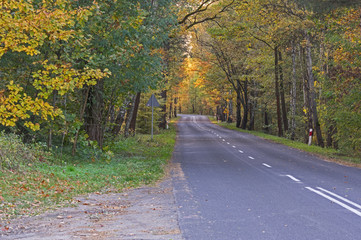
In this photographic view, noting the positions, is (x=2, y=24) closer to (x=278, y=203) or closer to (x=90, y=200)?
(x=90, y=200)

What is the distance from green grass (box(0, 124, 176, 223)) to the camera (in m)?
8.05

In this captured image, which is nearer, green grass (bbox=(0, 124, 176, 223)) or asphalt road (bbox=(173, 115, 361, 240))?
asphalt road (bbox=(173, 115, 361, 240))

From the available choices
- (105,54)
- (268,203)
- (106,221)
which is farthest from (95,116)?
(106,221)

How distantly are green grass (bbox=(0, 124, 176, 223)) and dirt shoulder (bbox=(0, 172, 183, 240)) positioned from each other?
1.84 ft

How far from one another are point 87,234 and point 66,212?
1808 mm

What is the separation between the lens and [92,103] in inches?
638

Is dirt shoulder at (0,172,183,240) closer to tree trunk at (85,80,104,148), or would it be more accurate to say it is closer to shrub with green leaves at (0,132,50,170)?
shrub with green leaves at (0,132,50,170)

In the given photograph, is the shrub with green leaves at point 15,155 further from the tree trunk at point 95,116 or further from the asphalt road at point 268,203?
the asphalt road at point 268,203

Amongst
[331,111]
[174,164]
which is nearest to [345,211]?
[174,164]

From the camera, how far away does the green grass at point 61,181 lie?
26.4 feet

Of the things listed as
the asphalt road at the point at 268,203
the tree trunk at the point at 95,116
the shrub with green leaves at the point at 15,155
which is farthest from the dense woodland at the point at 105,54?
the asphalt road at the point at 268,203

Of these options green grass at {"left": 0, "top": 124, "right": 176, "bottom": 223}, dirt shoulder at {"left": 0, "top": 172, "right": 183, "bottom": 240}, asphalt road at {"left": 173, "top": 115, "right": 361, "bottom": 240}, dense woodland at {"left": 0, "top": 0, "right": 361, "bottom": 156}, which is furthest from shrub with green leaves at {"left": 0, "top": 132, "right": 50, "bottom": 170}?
asphalt road at {"left": 173, "top": 115, "right": 361, "bottom": 240}

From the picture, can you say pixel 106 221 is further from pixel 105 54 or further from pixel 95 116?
pixel 95 116

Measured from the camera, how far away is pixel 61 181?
1058cm
